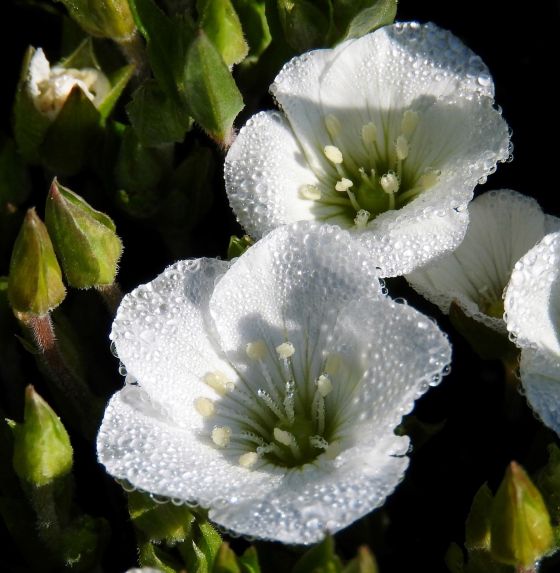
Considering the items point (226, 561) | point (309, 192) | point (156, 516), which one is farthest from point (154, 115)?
point (226, 561)

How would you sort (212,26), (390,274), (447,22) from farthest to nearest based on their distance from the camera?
(447,22) → (212,26) → (390,274)

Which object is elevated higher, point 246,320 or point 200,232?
point 246,320

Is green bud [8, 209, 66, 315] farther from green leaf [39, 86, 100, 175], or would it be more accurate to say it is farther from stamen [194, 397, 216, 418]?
green leaf [39, 86, 100, 175]

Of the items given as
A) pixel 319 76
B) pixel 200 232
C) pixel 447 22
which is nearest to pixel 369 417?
pixel 319 76

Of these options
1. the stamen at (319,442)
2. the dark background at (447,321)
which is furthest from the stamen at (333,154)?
the stamen at (319,442)

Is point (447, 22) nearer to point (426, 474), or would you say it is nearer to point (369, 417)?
point (426, 474)

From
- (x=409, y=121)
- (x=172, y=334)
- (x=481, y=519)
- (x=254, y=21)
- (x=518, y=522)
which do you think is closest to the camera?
(x=518, y=522)

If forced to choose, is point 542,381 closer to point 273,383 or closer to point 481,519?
point 481,519
